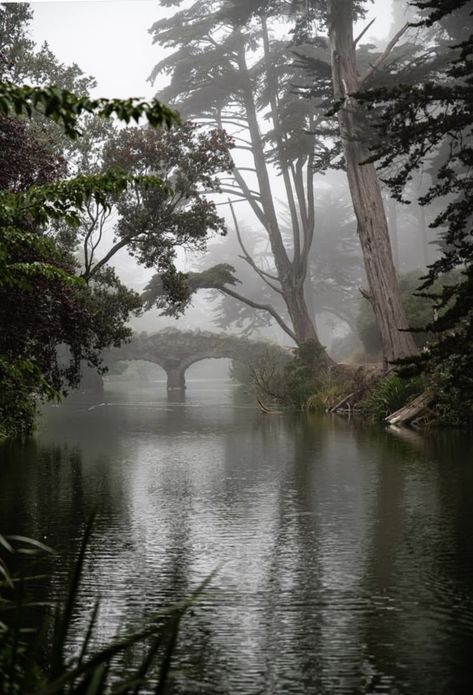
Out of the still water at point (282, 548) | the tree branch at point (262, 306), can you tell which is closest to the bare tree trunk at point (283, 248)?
the tree branch at point (262, 306)

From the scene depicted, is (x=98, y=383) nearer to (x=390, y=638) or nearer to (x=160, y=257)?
(x=160, y=257)

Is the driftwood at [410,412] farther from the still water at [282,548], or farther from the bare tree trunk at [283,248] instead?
the bare tree trunk at [283,248]

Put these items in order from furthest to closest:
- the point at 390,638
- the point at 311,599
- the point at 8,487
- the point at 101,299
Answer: the point at 101,299
the point at 8,487
the point at 311,599
the point at 390,638

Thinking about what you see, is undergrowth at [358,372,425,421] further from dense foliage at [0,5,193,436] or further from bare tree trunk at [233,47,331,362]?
dense foliage at [0,5,193,436]

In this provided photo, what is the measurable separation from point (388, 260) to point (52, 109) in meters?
21.3

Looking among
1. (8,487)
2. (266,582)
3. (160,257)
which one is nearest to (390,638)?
(266,582)

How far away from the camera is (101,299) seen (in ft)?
69.1

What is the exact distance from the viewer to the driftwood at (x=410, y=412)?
22.0 metres

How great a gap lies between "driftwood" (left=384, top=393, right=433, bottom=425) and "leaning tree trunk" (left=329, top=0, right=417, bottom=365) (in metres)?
2.30

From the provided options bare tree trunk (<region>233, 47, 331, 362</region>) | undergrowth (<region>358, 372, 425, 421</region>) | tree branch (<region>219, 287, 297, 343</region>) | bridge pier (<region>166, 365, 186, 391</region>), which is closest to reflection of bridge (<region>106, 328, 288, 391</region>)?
bridge pier (<region>166, 365, 186, 391</region>)

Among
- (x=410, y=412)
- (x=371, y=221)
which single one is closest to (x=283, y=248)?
(x=371, y=221)

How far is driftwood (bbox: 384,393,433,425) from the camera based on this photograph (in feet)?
72.2

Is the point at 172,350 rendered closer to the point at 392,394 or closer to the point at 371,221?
the point at 371,221

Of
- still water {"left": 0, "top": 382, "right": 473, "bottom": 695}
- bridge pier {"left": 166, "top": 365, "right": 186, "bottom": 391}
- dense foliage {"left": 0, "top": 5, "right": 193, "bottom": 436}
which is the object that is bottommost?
still water {"left": 0, "top": 382, "right": 473, "bottom": 695}
